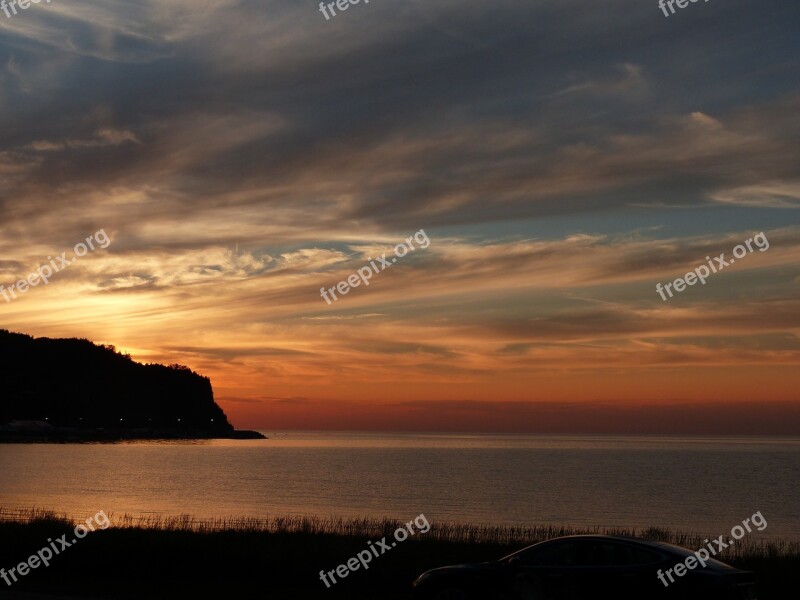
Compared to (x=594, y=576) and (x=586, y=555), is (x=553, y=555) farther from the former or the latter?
(x=594, y=576)

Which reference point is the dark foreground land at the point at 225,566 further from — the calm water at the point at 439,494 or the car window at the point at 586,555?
the calm water at the point at 439,494

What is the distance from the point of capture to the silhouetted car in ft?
47.4

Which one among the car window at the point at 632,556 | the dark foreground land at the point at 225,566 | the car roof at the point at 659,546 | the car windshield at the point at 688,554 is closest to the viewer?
the car windshield at the point at 688,554

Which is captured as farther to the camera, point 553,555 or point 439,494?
point 439,494

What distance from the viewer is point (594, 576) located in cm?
1526

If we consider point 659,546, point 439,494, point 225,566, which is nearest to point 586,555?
point 659,546

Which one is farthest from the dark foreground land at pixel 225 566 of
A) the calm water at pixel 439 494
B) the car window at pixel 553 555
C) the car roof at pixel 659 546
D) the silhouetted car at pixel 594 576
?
the calm water at pixel 439 494

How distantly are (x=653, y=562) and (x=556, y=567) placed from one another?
1.66 m

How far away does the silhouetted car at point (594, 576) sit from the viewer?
47.4ft

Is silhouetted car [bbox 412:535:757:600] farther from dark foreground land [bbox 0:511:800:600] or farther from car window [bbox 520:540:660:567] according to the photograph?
dark foreground land [bbox 0:511:800:600]

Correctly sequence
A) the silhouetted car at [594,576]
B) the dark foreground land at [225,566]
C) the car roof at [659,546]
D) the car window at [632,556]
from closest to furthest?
the silhouetted car at [594,576], the car roof at [659,546], the car window at [632,556], the dark foreground land at [225,566]

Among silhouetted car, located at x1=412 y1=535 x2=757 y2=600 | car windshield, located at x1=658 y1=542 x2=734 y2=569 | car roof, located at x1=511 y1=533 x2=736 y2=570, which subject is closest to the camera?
silhouetted car, located at x1=412 y1=535 x2=757 y2=600

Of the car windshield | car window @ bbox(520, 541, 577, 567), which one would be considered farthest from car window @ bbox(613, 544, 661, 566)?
car window @ bbox(520, 541, 577, 567)

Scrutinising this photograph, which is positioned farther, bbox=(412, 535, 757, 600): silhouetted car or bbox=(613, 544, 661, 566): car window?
bbox=(613, 544, 661, 566): car window
